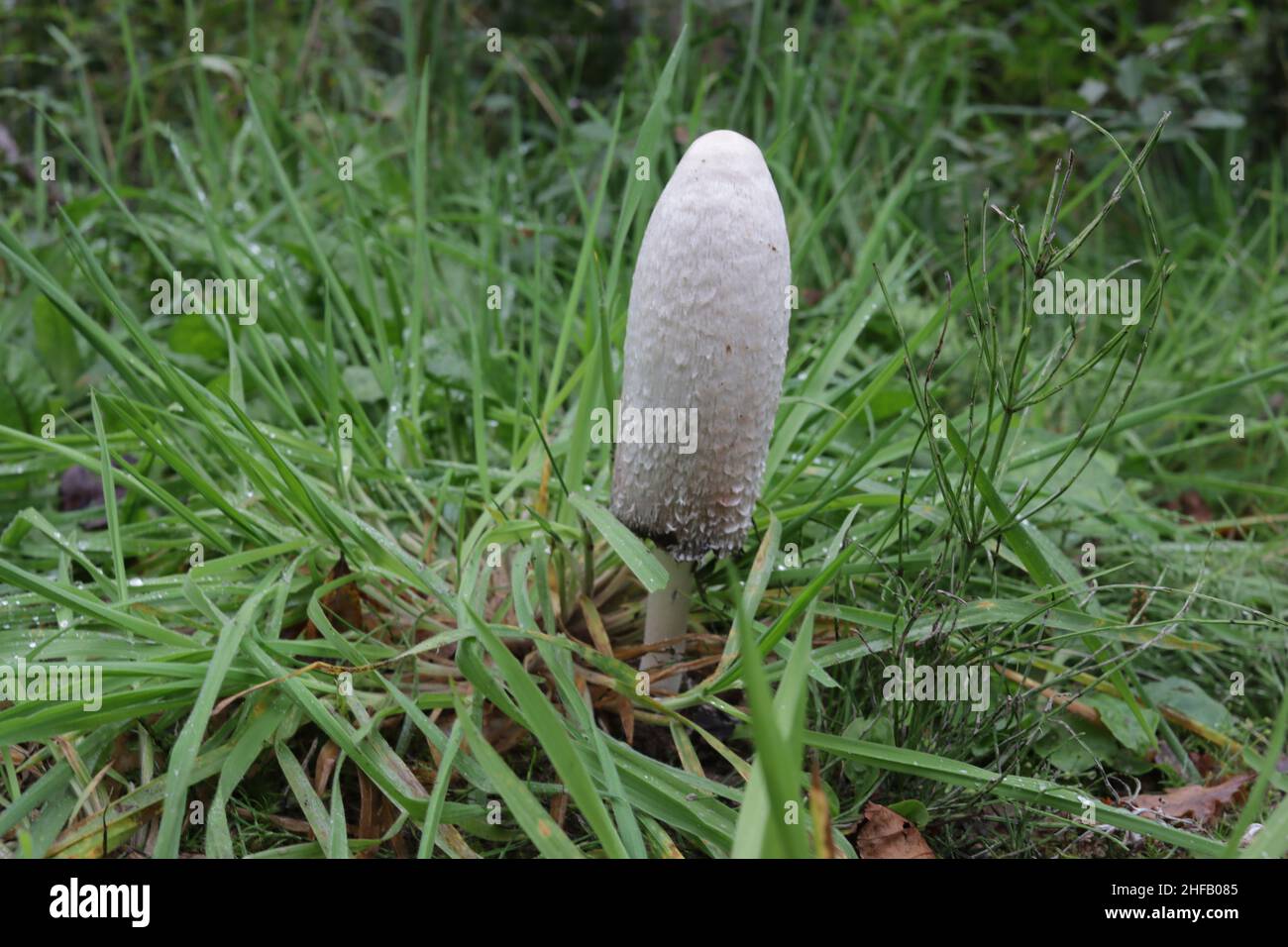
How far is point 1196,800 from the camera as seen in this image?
5.32 ft

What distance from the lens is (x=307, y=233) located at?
2.16 meters

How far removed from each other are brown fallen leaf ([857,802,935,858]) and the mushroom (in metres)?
0.43

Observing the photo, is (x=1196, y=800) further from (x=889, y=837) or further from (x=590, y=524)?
(x=590, y=524)

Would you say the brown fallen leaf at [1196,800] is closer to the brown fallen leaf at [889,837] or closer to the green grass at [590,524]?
the green grass at [590,524]

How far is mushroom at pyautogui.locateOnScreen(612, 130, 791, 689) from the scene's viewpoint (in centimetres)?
134

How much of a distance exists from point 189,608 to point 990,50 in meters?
3.17

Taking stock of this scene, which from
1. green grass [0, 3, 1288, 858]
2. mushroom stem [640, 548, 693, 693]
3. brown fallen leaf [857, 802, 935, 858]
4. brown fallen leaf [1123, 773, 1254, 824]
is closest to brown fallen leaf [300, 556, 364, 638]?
green grass [0, 3, 1288, 858]

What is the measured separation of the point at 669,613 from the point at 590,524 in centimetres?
25

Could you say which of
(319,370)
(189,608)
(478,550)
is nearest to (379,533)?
(478,550)

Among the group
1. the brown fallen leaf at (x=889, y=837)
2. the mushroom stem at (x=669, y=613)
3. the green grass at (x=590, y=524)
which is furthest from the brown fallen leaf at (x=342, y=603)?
the brown fallen leaf at (x=889, y=837)

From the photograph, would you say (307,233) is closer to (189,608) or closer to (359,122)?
(189,608)

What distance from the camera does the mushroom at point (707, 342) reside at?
1.34 metres

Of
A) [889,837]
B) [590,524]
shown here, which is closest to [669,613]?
[590,524]
